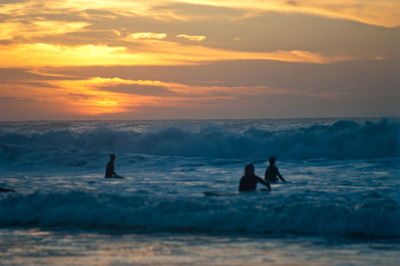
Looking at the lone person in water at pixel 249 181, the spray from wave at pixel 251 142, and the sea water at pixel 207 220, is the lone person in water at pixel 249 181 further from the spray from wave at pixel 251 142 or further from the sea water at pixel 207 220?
the spray from wave at pixel 251 142

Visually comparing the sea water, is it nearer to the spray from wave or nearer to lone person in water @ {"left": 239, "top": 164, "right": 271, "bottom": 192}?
lone person in water @ {"left": 239, "top": 164, "right": 271, "bottom": 192}

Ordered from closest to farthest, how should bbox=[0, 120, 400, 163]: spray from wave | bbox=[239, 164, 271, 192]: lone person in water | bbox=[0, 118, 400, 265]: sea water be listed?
bbox=[0, 118, 400, 265]: sea water < bbox=[239, 164, 271, 192]: lone person in water < bbox=[0, 120, 400, 163]: spray from wave

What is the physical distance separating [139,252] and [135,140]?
119ft

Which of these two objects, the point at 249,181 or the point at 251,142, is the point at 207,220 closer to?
the point at 249,181

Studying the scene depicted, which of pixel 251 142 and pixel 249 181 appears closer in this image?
pixel 249 181

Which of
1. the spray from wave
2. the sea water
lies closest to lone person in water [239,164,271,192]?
the sea water

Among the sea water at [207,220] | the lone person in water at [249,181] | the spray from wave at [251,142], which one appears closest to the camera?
the sea water at [207,220]

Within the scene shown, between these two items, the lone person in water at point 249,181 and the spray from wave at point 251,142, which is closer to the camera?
the lone person in water at point 249,181

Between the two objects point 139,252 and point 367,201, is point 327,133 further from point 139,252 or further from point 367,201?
point 139,252

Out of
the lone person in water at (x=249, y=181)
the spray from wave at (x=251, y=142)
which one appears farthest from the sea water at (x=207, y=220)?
the spray from wave at (x=251, y=142)

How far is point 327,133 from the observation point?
39281 millimetres

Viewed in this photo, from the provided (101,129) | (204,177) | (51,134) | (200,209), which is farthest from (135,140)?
(200,209)

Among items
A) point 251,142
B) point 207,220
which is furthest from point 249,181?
point 251,142

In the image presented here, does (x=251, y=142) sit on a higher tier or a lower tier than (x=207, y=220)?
higher
